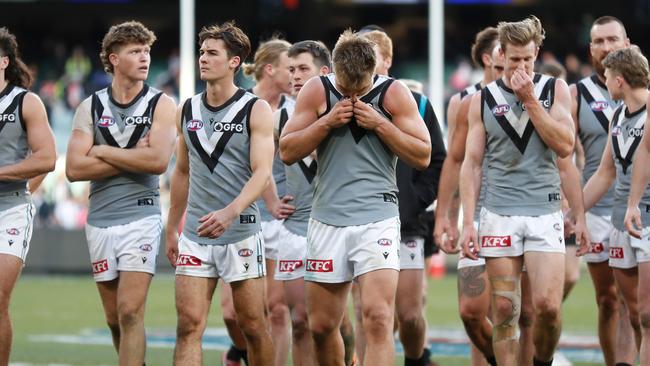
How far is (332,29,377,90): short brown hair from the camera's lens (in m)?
8.09

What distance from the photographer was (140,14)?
35062 millimetres

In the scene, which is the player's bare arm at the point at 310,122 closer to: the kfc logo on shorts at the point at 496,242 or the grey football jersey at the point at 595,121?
the kfc logo on shorts at the point at 496,242

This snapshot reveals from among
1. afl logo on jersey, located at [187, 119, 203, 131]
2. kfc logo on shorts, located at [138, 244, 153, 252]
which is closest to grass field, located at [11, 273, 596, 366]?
kfc logo on shorts, located at [138, 244, 153, 252]

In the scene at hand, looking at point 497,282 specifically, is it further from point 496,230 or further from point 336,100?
point 336,100

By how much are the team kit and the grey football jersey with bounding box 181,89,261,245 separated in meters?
0.01

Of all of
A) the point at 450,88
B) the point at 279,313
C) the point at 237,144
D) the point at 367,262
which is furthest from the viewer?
the point at 450,88

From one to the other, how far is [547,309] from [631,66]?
75.1 inches

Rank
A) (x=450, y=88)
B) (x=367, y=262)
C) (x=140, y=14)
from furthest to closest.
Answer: (x=140, y=14) → (x=450, y=88) → (x=367, y=262)

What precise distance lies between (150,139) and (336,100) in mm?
1652

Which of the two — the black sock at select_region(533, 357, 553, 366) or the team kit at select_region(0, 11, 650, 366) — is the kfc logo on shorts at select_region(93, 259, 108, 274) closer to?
the team kit at select_region(0, 11, 650, 366)

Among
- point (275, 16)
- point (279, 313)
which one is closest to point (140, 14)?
point (275, 16)

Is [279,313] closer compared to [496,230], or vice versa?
[496,230]

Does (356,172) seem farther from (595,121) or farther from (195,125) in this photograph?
(595,121)

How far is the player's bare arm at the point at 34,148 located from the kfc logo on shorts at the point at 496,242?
310 cm
